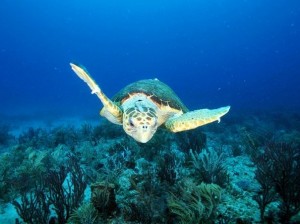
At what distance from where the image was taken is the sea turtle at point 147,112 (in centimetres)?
407

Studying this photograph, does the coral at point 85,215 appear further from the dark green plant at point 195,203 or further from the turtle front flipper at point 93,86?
the turtle front flipper at point 93,86

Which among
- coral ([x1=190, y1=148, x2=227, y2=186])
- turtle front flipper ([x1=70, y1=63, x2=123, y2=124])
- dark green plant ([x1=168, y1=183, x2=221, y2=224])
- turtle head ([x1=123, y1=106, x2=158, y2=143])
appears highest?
turtle front flipper ([x1=70, y1=63, x2=123, y2=124])

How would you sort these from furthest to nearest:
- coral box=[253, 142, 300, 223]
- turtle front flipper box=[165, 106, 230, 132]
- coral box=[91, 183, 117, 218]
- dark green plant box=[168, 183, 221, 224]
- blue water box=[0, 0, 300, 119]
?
blue water box=[0, 0, 300, 119]
turtle front flipper box=[165, 106, 230, 132]
coral box=[91, 183, 117, 218]
coral box=[253, 142, 300, 223]
dark green plant box=[168, 183, 221, 224]

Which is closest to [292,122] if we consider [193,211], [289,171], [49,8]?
[289,171]

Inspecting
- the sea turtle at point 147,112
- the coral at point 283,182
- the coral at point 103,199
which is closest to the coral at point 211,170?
the coral at point 283,182

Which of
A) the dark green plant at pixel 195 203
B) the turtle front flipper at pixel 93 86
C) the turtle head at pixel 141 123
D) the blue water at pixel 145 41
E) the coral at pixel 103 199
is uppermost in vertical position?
the blue water at pixel 145 41

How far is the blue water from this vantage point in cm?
9206

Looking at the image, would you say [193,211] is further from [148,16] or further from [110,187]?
[148,16]

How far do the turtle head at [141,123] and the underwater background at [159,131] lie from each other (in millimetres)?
788

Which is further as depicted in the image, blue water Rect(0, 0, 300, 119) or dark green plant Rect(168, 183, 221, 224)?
blue water Rect(0, 0, 300, 119)

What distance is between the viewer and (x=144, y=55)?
472ft

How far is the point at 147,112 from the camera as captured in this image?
426 centimetres

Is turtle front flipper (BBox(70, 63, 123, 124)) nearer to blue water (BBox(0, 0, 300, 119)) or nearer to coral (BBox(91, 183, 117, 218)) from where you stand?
coral (BBox(91, 183, 117, 218))

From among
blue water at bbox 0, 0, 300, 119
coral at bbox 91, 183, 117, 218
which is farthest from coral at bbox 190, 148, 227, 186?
blue water at bbox 0, 0, 300, 119
